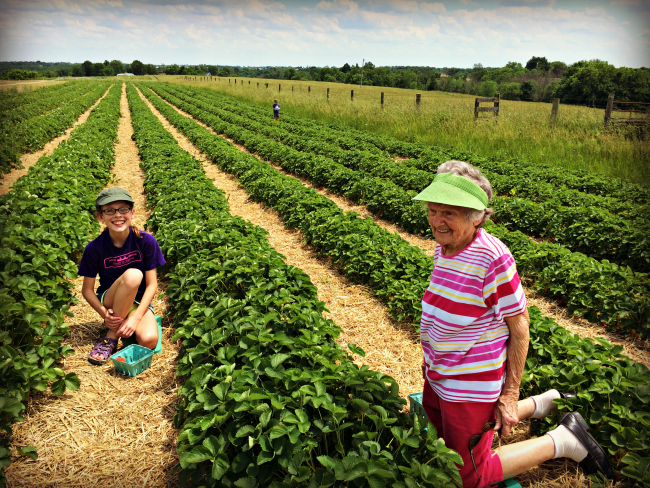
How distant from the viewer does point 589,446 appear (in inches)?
100

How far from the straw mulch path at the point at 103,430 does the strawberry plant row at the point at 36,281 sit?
0.64 ft

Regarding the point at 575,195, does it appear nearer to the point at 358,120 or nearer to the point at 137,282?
the point at 137,282

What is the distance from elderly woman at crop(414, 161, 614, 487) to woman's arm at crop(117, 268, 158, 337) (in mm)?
2767

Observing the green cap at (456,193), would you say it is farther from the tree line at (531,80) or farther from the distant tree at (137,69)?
the distant tree at (137,69)

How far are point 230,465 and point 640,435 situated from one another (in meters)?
2.46

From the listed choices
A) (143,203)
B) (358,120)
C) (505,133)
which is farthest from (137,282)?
(358,120)

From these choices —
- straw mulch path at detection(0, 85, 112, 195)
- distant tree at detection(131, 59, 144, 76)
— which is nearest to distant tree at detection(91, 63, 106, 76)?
distant tree at detection(131, 59, 144, 76)

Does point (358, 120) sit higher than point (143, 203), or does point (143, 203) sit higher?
point (358, 120)

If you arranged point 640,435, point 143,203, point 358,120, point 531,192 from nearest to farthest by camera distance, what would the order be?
point 640,435 < point 531,192 < point 143,203 < point 358,120

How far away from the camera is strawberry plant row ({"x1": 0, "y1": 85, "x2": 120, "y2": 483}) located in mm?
2852

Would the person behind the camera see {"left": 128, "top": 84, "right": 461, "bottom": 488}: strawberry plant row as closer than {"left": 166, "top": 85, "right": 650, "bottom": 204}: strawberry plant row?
Yes

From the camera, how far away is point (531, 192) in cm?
835

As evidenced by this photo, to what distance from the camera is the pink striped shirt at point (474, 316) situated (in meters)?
1.98

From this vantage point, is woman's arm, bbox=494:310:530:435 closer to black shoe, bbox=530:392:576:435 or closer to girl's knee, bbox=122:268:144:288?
black shoe, bbox=530:392:576:435
